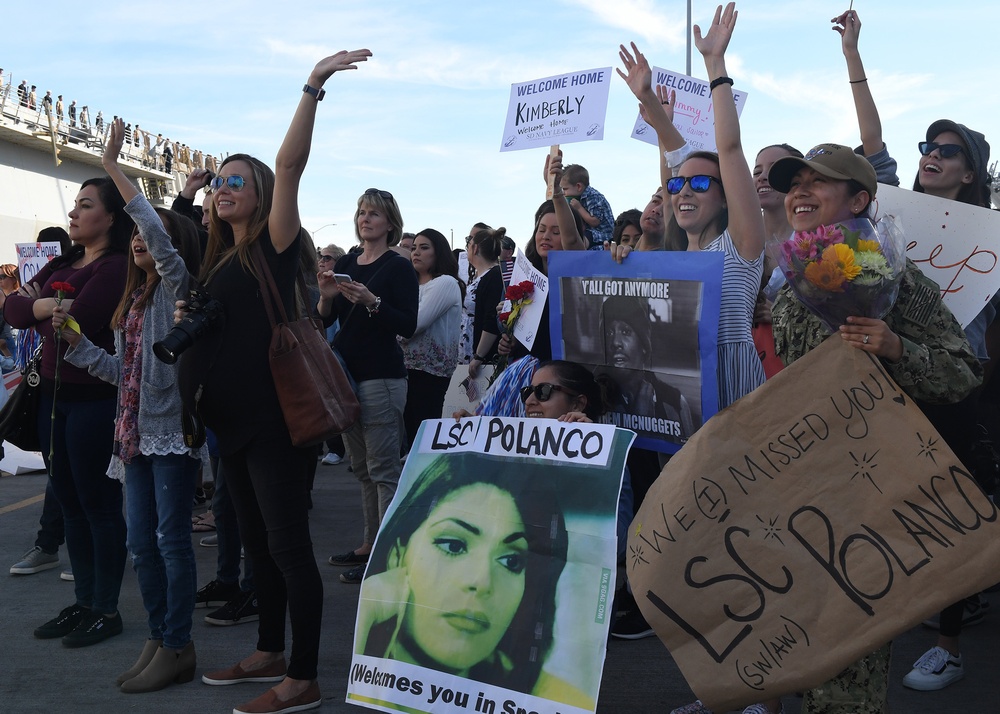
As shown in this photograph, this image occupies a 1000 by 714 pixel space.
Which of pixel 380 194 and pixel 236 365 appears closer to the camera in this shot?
pixel 236 365

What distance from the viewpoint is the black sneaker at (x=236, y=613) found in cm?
473

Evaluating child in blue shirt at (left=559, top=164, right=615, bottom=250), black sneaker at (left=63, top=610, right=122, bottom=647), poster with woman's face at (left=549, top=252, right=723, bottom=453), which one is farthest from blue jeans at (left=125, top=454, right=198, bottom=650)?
child in blue shirt at (left=559, top=164, right=615, bottom=250)

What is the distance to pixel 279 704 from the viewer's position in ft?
11.5

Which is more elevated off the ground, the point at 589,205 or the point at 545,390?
the point at 589,205

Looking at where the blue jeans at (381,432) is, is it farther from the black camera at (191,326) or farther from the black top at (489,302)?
the black camera at (191,326)

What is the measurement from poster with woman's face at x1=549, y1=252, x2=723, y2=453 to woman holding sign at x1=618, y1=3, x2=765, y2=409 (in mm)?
84

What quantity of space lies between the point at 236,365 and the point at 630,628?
235cm

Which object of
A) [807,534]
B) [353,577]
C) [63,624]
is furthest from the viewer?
[353,577]

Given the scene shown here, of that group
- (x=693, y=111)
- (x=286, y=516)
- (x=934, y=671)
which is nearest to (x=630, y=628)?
(x=934, y=671)

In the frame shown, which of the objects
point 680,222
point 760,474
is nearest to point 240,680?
point 760,474

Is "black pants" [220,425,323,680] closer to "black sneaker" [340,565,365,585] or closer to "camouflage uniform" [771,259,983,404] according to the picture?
"black sneaker" [340,565,365,585]

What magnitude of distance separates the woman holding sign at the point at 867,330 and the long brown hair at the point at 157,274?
2765 millimetres

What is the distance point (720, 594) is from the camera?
2.55m

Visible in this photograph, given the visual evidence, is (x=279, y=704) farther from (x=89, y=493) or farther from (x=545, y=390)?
(x=545, y=390)
